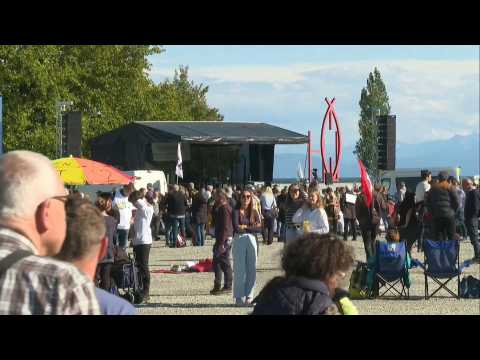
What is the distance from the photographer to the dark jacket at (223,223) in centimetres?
1541

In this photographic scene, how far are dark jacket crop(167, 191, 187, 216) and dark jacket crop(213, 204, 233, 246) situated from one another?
13.0 m

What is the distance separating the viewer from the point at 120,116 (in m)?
47.6

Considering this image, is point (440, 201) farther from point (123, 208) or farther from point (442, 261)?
point (123, 208)

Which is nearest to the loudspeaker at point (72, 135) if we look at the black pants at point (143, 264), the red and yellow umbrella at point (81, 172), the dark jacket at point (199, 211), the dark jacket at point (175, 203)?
the dark jacket at point (175, 203)

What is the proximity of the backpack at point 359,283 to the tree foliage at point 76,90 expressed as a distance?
21541 mm

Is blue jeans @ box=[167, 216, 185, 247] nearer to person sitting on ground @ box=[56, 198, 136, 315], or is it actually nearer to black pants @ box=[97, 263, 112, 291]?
black pants @ box=[97, 263, 112, 291]

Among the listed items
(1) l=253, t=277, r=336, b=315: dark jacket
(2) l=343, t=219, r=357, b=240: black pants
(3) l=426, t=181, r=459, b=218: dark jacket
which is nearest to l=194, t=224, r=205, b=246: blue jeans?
(2) l=343, t=219, r=357, b=240: black pants

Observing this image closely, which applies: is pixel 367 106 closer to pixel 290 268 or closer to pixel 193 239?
pixel 193 239

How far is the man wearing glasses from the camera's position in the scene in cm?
305

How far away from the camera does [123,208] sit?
2252cm

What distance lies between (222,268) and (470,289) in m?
3.55
